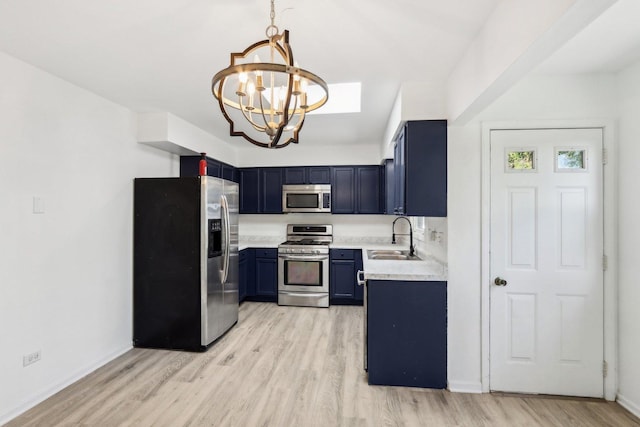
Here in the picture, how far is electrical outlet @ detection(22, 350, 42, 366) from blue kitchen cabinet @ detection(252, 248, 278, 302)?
2628 mm

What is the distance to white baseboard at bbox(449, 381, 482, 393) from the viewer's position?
232cm

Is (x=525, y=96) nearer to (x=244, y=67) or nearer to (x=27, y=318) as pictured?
(x=244, y=67)

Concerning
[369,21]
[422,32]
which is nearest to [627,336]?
[422,32]

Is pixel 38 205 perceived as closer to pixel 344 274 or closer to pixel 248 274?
pixel 248 274

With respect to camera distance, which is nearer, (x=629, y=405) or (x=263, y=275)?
(x=629, y=405)

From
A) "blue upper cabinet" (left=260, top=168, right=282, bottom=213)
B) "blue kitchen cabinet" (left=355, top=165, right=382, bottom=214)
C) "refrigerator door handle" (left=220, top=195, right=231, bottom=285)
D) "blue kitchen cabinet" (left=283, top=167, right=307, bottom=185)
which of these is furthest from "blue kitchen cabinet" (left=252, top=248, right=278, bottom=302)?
"blue kitchen cabinet" (left=355, top=165, right=382, bottom=214)

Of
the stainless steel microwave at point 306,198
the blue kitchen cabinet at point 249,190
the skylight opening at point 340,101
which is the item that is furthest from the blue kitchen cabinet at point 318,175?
the skylight opening at point 340,101

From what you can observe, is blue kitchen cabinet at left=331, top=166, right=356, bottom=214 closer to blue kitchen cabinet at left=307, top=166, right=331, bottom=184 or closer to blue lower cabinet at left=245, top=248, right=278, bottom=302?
blue kitchen cabinet at left=307, top=166, right=331, bottom=184

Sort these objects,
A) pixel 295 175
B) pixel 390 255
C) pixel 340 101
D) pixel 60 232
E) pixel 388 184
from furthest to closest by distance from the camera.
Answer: pixel 295 175 → pixel 388 184 → pixel 390 255 → pixel 340 101 → pixel 60 232

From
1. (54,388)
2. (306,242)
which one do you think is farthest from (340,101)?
(54,388)

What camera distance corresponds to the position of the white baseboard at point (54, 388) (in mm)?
2061

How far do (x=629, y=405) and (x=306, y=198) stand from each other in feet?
12.8

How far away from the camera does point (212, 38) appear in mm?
1866

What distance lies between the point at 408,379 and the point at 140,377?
223cm
